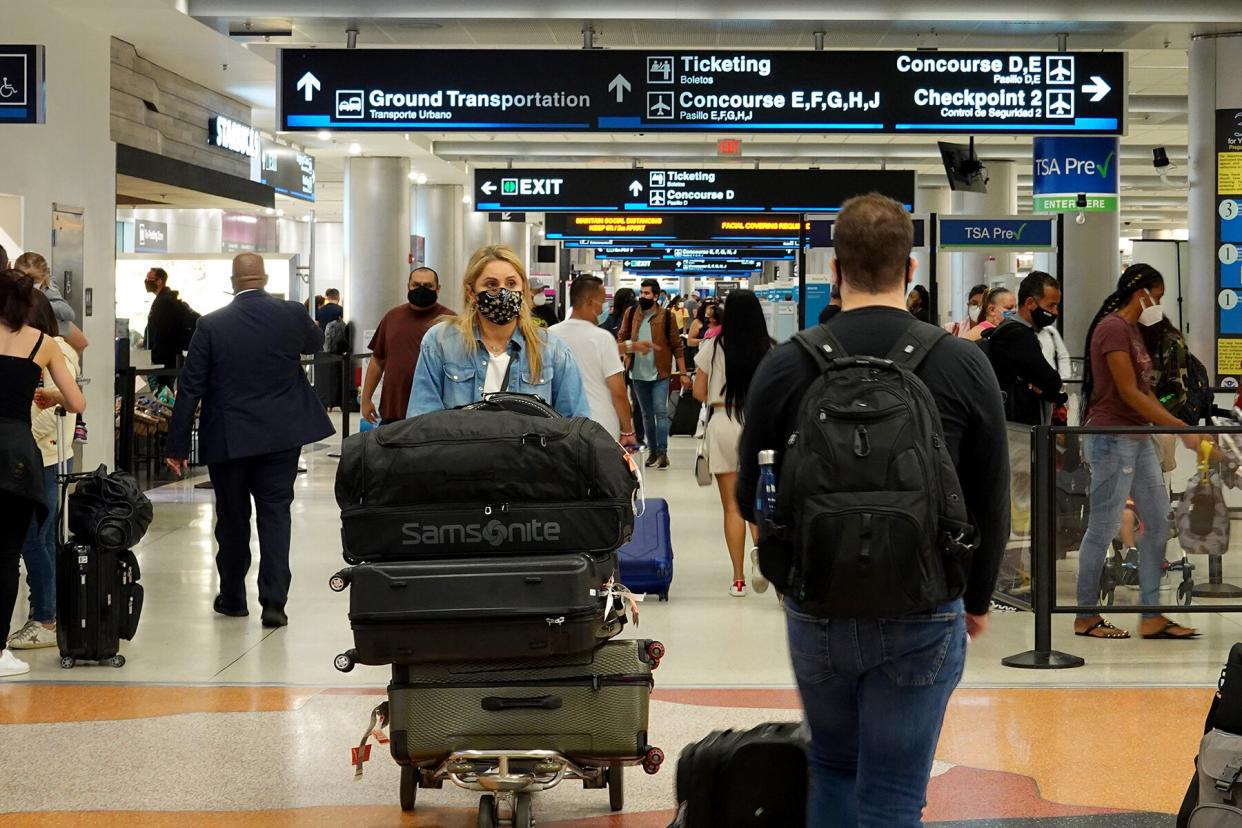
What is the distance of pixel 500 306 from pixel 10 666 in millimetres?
2979

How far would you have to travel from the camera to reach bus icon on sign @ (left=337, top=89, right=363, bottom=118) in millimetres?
10266

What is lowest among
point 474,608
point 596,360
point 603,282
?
point 474,608

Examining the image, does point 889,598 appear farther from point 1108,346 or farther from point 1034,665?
point 1108,346

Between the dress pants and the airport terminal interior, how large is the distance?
23cm

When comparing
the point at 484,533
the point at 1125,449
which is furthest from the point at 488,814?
the point at 1125,449

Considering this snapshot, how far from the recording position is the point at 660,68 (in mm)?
10102

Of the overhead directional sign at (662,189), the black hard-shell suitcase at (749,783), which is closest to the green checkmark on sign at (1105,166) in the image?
the overhead directional sign at (662,189)

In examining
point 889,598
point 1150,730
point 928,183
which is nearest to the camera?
point 889,598

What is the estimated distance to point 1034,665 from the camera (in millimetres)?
6523

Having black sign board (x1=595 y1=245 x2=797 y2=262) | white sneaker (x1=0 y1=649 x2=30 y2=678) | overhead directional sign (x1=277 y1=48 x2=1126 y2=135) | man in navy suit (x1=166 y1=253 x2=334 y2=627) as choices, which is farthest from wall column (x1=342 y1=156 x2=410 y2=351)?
black sign board (x1=595 y1=245 x2=797 y2=262)

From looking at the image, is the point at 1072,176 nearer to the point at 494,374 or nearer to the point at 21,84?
the point at 21,84

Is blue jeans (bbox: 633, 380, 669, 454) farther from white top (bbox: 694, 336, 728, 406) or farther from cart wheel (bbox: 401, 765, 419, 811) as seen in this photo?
cart wheel (bbox: 401, 765, 419, 811)

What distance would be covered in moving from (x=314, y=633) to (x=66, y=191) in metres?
5.83

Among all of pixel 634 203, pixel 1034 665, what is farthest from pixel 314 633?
pixel 634 203
